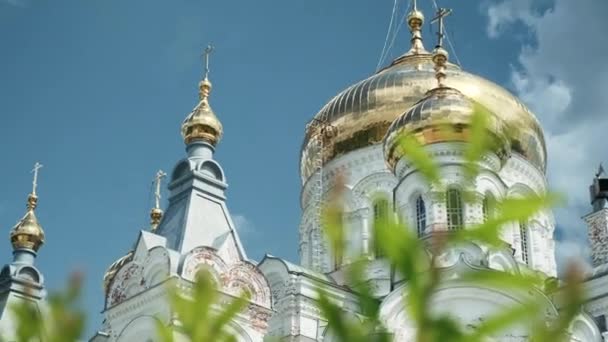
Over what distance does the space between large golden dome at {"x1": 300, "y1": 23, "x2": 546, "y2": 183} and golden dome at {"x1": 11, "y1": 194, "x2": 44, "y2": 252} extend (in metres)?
5.71

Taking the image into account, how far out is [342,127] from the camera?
2125 cm

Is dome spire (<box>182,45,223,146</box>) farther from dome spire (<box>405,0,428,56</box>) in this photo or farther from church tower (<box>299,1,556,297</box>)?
dome spire (<box>405,0,428,56</box>)

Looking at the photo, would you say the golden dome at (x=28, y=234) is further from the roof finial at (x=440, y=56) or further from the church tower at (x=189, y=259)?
the roof finial at (x=440, y=56)

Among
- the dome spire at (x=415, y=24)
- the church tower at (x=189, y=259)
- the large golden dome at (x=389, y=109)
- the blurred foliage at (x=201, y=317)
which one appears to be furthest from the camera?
the dome spire at (x=415, y=24)

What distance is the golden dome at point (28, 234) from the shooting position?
1853cm

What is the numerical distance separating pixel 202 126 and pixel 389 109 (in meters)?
6.22

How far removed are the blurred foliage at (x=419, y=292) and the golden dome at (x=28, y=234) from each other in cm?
1748

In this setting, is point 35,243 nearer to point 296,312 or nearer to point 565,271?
point 296,312

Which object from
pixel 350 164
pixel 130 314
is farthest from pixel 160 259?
pixel 350 164

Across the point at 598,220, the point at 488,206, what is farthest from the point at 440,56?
the point at 488,206

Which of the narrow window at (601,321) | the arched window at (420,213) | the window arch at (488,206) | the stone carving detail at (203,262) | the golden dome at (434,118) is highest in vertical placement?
the golden dome at (434,118)

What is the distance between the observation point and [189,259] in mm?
12469

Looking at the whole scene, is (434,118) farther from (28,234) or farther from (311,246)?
(28,234)

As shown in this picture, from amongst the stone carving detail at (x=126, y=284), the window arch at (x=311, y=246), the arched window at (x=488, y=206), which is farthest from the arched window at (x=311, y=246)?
the arched window at (x=488, y=206)
